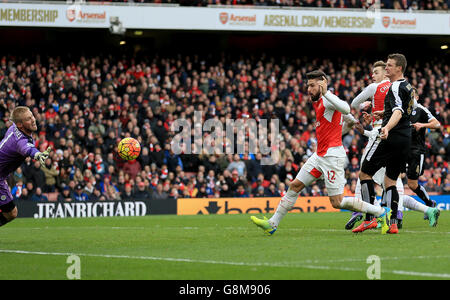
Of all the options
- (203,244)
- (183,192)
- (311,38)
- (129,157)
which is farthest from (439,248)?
(311,38)

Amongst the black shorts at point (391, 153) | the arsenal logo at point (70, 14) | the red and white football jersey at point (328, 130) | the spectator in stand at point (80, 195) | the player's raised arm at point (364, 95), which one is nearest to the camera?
the red and white football jersey at point (328, 130)

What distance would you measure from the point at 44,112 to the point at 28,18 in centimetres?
455

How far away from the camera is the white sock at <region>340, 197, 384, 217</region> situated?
1086 cm

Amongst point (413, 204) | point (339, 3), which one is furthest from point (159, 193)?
point (339, 3)

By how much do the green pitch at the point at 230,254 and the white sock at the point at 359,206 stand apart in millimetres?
377

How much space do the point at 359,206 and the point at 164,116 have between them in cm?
1636

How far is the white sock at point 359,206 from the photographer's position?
10859 mm

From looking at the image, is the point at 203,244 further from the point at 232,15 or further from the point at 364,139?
the point at 232,15

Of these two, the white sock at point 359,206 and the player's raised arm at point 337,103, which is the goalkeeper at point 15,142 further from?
the white sock at point 359,206

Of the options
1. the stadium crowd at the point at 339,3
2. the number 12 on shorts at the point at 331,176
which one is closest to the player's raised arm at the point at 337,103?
the number 12 on shorts at the point at 331,176

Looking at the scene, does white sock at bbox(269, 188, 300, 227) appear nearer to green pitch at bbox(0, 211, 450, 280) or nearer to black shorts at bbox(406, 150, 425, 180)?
green pitch at bbox(0, 211, 450, 280)

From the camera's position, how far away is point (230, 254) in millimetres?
8586

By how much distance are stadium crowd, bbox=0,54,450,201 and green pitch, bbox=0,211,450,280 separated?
10.5 metres
